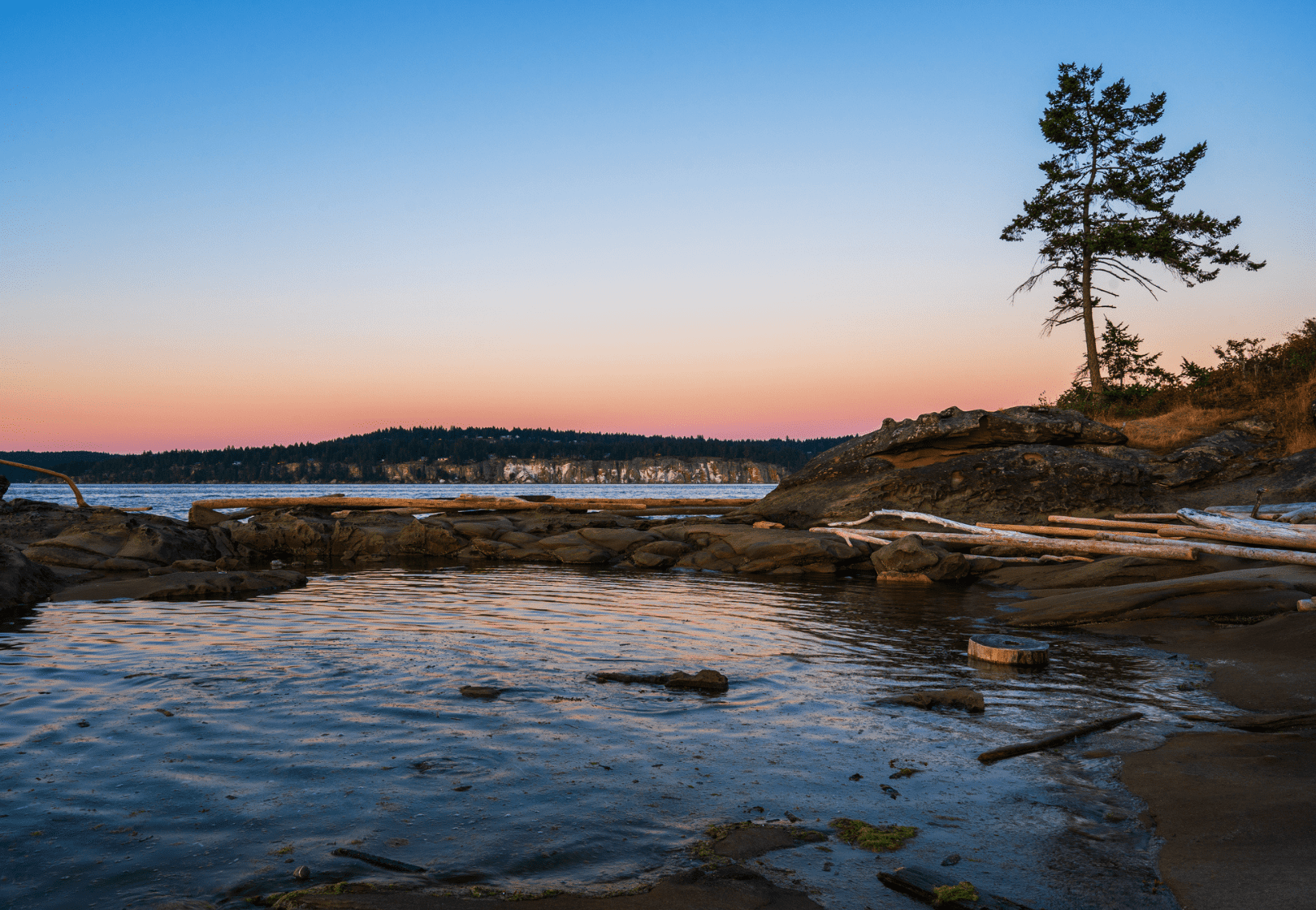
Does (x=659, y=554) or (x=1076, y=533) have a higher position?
(x=1076, y=533)

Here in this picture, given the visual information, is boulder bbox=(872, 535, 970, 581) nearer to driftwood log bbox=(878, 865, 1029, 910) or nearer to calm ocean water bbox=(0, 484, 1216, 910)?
calm ocean water bbox=(0, 484, 1216, 910)

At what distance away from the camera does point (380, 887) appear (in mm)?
3457

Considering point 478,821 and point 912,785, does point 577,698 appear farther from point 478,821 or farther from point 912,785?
point 912,785

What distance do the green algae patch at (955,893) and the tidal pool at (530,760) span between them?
209 millimetres

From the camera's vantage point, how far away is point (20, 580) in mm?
13156

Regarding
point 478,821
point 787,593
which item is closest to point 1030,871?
point 478,821

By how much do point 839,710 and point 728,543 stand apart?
46.9ft

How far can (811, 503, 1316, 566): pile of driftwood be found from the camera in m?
13.7

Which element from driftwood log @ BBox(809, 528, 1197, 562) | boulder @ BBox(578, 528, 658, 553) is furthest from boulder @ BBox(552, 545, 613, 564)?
driftwood log @ BBox(809, 528, 1197, 562)

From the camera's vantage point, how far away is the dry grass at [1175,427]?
22.9 m

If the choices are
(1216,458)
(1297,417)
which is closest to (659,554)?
(1216,458)

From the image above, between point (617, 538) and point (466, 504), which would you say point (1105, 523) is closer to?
point (617, 538)

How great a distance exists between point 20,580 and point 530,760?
1282cm

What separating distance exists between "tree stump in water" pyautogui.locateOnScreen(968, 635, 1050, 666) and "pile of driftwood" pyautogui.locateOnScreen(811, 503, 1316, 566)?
22.7ft
